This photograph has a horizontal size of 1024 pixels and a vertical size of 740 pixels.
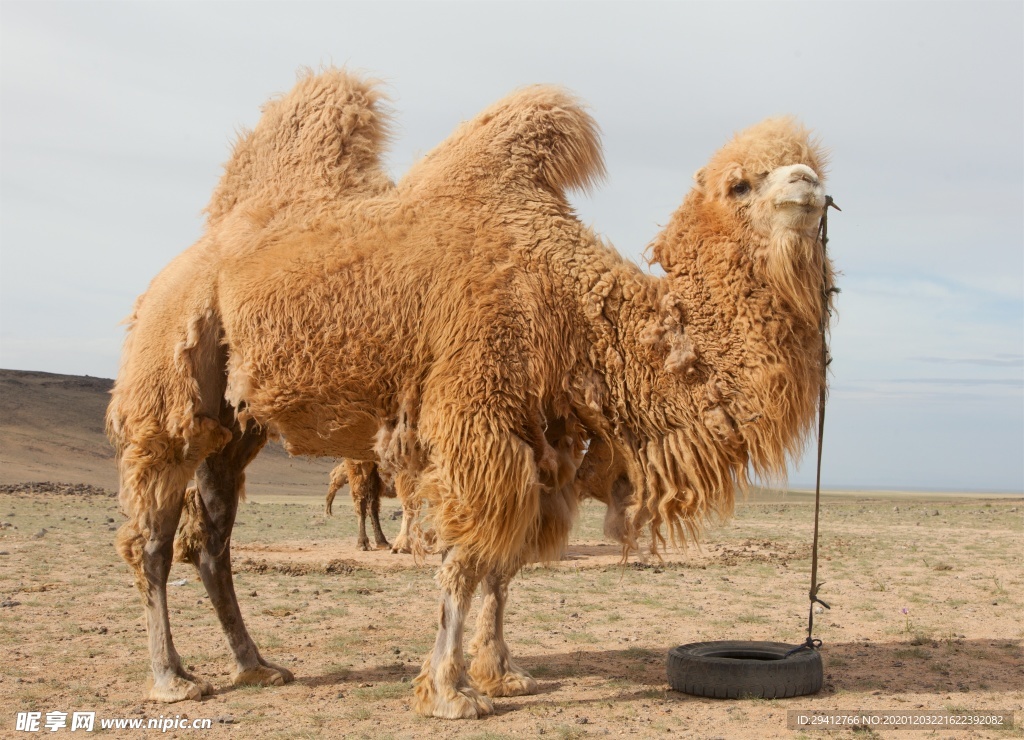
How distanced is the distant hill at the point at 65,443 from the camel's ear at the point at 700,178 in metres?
29.8

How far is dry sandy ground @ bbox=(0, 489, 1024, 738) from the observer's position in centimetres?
563

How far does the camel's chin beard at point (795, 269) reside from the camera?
5.25 metres

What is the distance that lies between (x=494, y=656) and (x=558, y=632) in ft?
6.57

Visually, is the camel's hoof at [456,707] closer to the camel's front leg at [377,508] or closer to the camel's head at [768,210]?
the camel's head at [768,210]

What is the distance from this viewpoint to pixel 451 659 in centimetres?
545

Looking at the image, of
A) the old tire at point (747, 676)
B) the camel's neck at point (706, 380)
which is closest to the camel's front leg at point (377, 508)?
the old tire at point (747, 676)

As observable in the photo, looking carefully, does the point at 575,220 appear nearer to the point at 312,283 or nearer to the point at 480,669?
the point at 312,283

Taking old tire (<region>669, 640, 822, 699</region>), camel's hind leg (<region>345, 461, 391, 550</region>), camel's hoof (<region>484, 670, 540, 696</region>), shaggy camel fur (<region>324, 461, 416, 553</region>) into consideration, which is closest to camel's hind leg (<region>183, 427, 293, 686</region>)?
camel's hoof (<region>484, 670, 540, 696</region>)

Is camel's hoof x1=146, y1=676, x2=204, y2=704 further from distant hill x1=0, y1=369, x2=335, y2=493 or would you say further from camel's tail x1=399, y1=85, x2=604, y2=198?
distant hill x1=0, y1=369, x2=335, y2=493

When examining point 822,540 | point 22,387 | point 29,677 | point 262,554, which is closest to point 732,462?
point 29,677

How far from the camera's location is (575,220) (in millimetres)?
5973

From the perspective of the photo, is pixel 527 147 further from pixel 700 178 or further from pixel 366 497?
pixel 366 497

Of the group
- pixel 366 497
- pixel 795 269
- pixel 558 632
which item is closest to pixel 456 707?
pixel 558 632

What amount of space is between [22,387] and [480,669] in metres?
50.9
